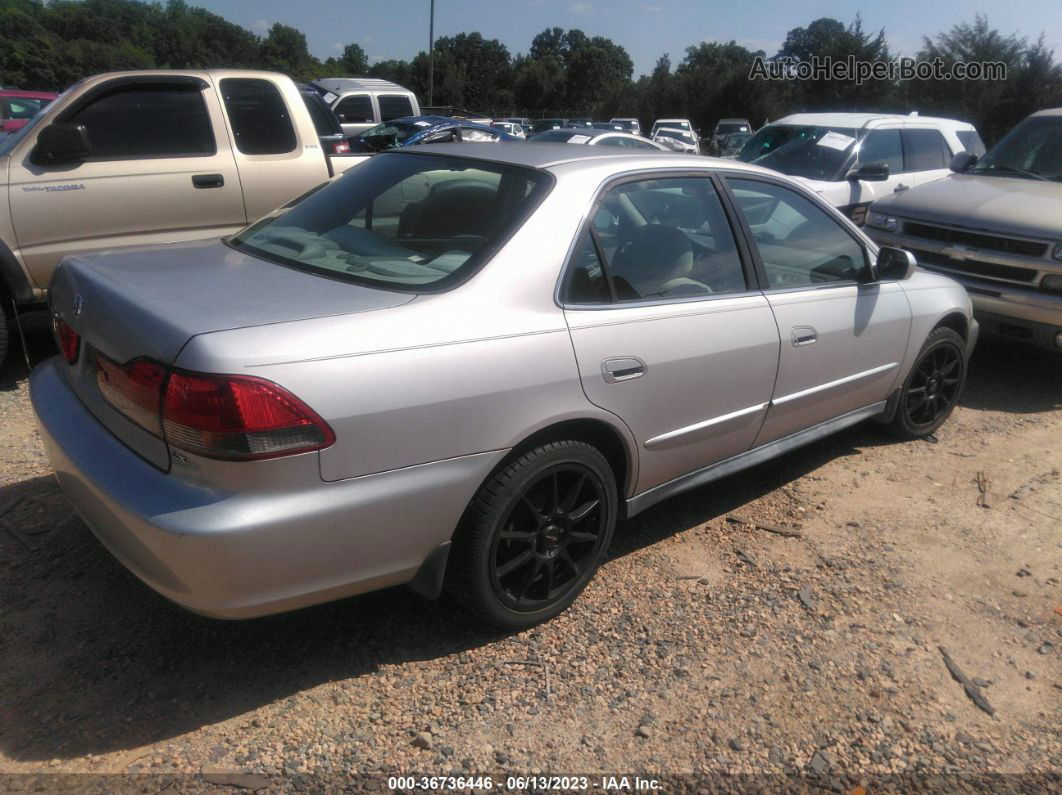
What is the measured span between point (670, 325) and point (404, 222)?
3.53ft

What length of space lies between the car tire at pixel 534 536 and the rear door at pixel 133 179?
12.9 ft

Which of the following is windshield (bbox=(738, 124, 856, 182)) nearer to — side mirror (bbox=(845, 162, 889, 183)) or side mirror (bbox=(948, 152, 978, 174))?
side mirror (bbox=(845, 162, 889, 183))

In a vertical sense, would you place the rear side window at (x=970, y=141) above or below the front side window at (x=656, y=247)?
above

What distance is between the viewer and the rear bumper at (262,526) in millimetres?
2213

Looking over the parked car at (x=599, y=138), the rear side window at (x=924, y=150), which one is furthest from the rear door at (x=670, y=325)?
the parked car at (x=599, y=138)

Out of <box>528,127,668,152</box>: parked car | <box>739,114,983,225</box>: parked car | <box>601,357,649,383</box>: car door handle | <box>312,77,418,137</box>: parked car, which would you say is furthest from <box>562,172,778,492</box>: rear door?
<box>312,77,418,137</box>: parked car

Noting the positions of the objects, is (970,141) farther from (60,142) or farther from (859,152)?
(60,142)

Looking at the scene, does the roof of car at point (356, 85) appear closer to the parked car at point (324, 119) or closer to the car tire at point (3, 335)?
the parked car at point (324, 119)

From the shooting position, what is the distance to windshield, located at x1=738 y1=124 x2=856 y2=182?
879 cm

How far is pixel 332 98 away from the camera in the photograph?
1777cm

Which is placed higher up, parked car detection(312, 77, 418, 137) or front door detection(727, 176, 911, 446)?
parked car detection(312, 77, 418, 137)

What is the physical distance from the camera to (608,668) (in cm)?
283

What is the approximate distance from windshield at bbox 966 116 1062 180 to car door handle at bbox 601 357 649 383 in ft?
18.2

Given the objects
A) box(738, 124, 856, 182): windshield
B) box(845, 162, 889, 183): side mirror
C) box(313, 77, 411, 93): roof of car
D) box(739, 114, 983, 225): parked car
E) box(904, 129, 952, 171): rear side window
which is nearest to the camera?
box(845, 162, 889, 183): side mirror
